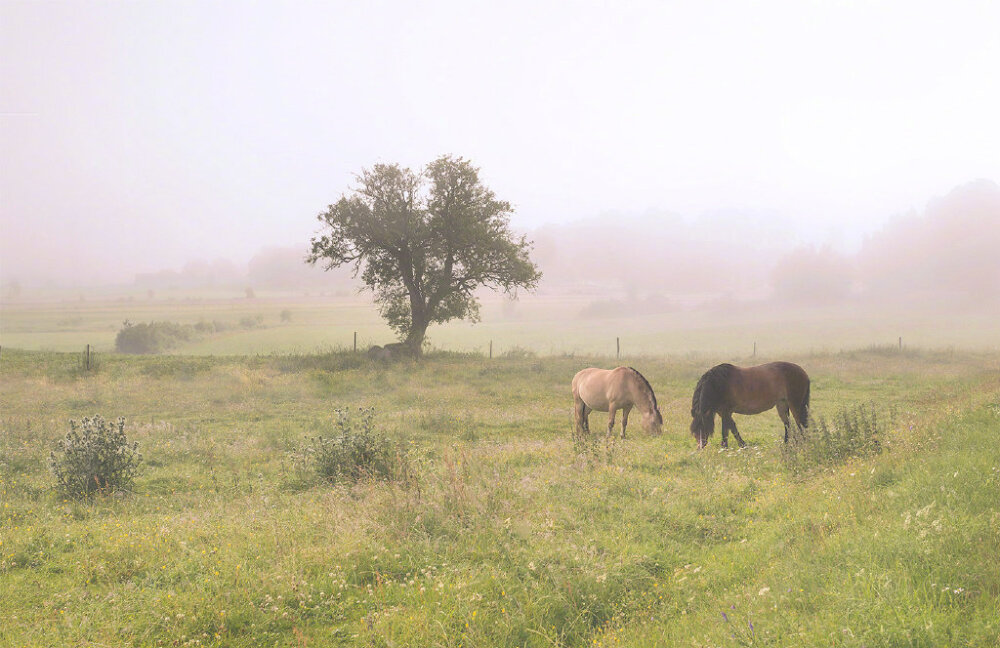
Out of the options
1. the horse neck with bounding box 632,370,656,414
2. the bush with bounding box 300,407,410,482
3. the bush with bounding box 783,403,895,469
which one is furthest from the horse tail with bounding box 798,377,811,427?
the bush with bounding box 300,407,410,482

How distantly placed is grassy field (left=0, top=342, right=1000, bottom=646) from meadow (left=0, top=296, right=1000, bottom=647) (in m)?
0.03

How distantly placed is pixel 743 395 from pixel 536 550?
321 inches

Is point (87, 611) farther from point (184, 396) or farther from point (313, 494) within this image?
point (184, 396)

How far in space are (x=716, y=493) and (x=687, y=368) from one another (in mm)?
21891

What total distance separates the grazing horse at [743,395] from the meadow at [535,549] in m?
0.77

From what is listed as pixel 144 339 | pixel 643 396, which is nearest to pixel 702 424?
pixel 643 396

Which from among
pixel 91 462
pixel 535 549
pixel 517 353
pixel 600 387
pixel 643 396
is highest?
pixel 600 387

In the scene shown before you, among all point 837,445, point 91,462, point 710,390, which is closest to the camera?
point 837,445

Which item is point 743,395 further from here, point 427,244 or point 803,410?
point 427,244

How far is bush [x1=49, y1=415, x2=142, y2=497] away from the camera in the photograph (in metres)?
9.67

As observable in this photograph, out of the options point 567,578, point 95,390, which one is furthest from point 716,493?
point 95,390

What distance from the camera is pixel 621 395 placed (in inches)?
525

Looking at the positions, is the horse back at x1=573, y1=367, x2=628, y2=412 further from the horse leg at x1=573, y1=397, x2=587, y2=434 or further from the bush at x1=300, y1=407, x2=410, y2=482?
the bush at x1=300, y1=407, x2=410, y2=482

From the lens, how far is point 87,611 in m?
5.40
